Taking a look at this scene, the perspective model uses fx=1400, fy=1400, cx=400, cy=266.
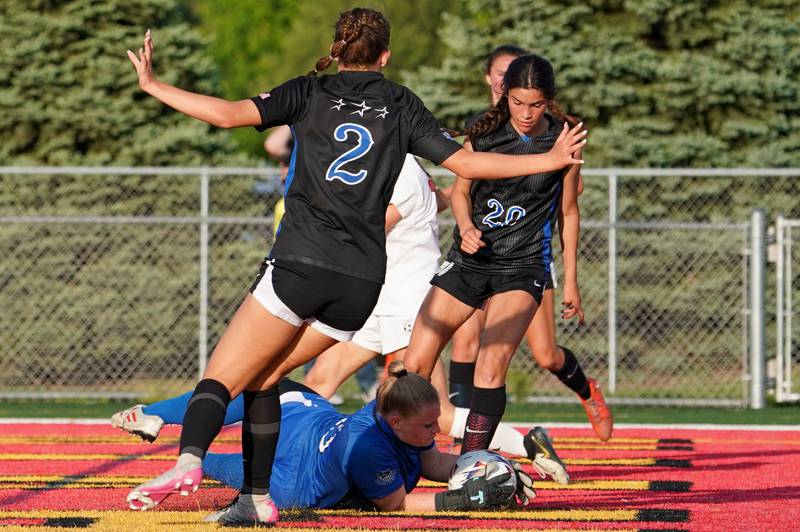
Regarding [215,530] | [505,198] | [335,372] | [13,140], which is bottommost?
[215,530]

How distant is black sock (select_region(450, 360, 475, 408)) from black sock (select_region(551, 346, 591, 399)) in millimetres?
523

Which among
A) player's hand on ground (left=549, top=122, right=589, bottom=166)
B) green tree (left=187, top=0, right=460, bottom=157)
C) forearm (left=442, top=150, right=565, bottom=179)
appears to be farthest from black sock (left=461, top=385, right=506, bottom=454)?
green tree (left=187, top=0, right=460, bottom=157)

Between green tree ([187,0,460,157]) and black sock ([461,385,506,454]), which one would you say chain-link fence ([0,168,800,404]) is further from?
green tree ([187,0,460,157])

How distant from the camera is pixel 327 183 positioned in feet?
16.7

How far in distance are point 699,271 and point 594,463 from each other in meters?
7.15

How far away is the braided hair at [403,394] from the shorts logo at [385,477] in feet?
0.77

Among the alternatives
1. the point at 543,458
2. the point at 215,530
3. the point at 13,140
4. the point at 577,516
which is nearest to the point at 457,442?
the point at 543,458

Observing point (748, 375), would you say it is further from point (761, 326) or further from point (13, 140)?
point (13, 140)

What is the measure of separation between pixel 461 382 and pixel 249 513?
10.0ft

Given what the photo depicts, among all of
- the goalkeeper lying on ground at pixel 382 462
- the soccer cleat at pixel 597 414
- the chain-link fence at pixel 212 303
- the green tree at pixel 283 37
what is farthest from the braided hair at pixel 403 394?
the green tree at pixel 283 37

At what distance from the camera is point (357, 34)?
5219 millimetres

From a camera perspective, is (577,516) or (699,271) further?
(699,271)

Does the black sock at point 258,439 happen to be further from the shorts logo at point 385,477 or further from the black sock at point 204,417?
the shorts logo at point 385,477

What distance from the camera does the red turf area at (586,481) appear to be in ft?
18.3
